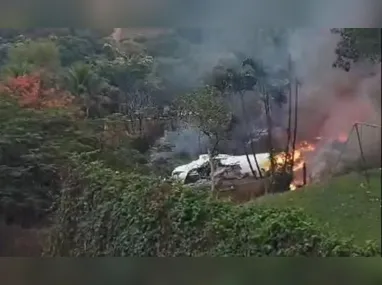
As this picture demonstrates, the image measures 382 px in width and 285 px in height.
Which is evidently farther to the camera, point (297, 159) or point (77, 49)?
point (297, 159)

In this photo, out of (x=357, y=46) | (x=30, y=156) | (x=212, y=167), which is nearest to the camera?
(x=30, y=156)

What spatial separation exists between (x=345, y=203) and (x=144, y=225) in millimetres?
648

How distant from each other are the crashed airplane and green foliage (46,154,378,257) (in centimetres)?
4

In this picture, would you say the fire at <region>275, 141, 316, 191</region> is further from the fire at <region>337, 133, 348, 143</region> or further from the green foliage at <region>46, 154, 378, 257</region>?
the green foliage at <region>46, 154, 378, 257</region>

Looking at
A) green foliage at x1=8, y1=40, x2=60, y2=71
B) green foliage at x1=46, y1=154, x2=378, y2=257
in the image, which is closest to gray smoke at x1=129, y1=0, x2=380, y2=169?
green foliage at x1=46, y1=154, x2=378, y2=257

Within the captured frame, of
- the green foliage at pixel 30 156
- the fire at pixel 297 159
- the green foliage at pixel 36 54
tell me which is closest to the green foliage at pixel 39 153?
the green foliage at pixel 30 156

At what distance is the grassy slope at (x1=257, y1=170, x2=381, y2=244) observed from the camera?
2.12 m

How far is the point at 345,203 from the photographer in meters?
2.19

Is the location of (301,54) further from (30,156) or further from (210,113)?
(30,156)

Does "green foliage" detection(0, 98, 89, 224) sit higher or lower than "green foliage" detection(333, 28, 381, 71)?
lower

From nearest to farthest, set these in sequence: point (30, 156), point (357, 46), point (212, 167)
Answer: point (30, 156)
point (212, 167)
point (357, 46)

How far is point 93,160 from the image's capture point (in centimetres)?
197

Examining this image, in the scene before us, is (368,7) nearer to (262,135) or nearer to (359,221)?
(262,135)

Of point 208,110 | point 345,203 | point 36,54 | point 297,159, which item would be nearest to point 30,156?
point 36,54
